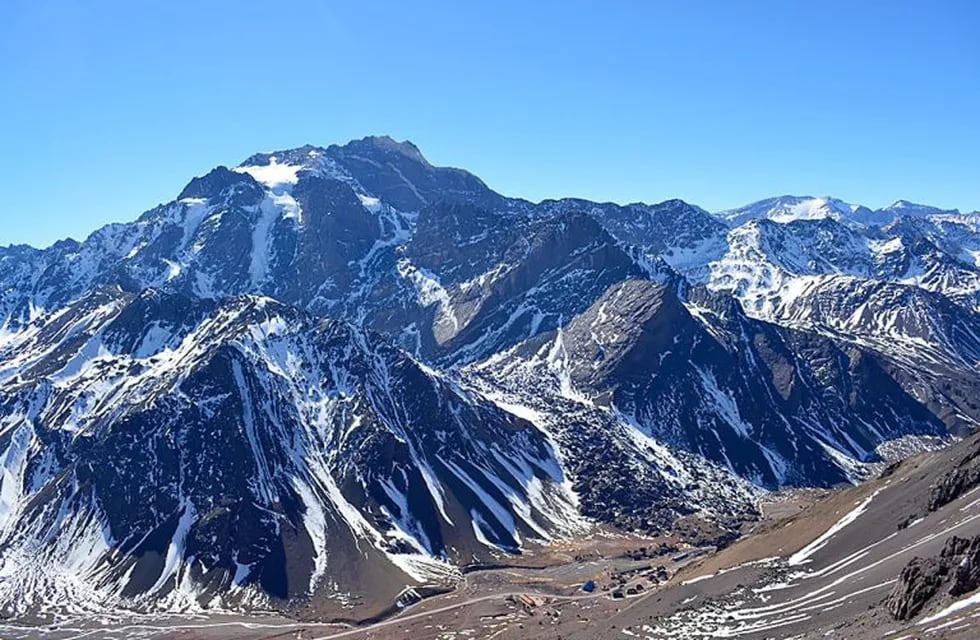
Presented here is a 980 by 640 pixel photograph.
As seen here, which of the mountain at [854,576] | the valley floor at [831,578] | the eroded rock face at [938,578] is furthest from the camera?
the valley floor at [831,578]

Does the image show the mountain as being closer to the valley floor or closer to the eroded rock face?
the eroded rock face

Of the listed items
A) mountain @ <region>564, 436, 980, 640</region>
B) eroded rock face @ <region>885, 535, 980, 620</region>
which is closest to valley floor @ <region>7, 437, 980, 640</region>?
mountain @ <region>564, 436, 980, 640</region>

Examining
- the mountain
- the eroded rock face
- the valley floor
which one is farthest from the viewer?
the valley floor

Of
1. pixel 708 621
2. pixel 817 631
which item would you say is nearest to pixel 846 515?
pixel 708 621

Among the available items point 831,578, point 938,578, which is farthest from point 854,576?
point 938,578

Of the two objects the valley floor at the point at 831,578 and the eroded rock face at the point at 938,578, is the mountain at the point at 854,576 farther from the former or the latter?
the valley floor at the point at 831,578

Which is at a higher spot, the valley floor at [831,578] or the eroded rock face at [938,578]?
the eroded rock face at [938,578]

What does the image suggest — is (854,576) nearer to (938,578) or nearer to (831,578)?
(831,578)

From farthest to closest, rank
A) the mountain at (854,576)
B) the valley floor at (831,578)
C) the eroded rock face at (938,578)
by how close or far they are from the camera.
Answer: the valley floor at (831,578) < the mountain at (854,576) < the eroded rock face at (938,578)

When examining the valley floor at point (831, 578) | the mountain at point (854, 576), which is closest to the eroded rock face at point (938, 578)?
the mountain at point (854, 576)
